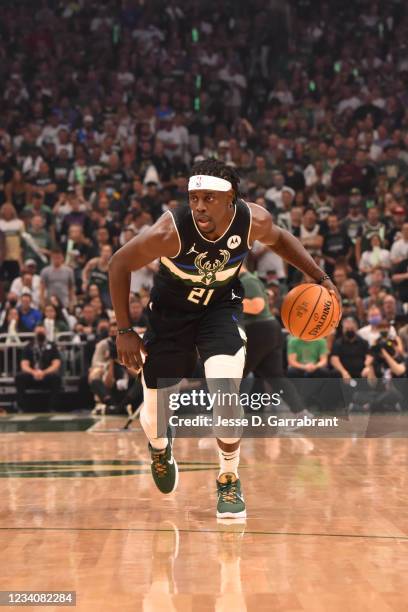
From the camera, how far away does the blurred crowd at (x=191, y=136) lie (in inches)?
602

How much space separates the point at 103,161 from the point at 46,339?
4.95 meters

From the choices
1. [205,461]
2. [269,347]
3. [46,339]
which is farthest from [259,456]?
[46,339]

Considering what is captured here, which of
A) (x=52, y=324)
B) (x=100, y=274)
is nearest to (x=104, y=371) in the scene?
(x=52, y=324)

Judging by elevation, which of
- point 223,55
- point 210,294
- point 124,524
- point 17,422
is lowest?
point 17,422

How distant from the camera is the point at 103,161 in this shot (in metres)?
18.3

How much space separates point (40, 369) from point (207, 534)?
8984 mm

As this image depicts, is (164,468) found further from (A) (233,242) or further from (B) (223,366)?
(A) (233,242)

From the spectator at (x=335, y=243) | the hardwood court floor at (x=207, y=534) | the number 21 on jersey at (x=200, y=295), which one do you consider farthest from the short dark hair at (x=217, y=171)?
the spectator at (x=335, y=243)

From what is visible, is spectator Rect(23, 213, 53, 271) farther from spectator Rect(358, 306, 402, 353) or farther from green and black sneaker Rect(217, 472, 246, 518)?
green and black sneaker Rect(217, 472, 246, 518)

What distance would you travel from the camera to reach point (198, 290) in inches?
240

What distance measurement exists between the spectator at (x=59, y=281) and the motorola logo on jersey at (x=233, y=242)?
9.52 metres

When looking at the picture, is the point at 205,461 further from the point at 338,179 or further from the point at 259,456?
the point at 338,179

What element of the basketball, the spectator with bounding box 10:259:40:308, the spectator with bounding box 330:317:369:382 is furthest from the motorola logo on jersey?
the spectator with bounding box 10:259:40:308

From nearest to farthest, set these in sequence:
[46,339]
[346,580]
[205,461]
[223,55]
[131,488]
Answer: [346,580], [131,488], [205,461], [46,339], [223,55]
